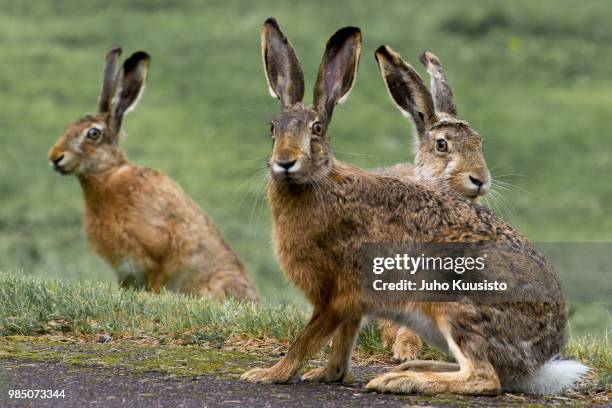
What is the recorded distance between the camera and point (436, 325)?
638cm

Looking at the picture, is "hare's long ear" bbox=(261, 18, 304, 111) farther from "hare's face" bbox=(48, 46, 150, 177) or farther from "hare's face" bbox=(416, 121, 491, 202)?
"hare's face" bbox=(48, 46, 150, 177)

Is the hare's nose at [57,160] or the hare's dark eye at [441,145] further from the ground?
the hare's nose at [57,160]

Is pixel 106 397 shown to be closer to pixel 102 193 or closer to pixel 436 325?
pixel 436 325

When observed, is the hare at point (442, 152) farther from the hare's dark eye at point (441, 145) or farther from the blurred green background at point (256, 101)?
the blurred green background at point (256, 101)

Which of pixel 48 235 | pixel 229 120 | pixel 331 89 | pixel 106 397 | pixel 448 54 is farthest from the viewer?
pixel 448 54

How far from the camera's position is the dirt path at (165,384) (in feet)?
19.4

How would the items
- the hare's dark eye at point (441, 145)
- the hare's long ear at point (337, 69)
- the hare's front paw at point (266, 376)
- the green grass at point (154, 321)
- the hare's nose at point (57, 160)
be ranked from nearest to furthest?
the hare's front paw at point (266, 376) → the hare's long ear at point (337, 69) → the green grass at point (154, 321) → the hare's dark eye at point (441, 145) → the hare's nose at point (57, 160)

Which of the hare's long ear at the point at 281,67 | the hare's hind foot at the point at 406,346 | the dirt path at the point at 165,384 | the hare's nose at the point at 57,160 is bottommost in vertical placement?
the dirt path at the point at 165,384

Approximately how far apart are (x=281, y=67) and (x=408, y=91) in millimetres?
2160

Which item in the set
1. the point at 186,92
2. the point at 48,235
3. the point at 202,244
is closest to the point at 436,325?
the point at 202,244

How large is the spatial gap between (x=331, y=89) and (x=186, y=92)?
1778cm

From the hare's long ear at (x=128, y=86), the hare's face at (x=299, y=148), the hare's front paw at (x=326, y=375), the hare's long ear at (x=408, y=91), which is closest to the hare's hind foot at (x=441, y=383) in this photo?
the hare's front paw at (x=326, y=375)

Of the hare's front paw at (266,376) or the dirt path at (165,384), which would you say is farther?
the hare's front paw at (266,376)

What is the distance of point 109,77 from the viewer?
11859 millimetres
